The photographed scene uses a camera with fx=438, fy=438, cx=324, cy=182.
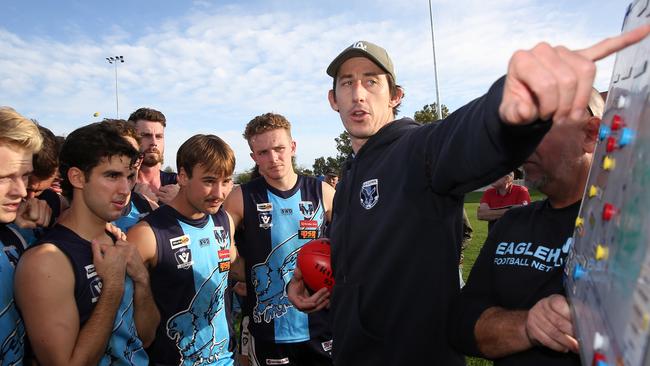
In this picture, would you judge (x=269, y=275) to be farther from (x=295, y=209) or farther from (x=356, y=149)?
(x=356, y=149)

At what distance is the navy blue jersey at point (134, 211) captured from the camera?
12.1 ft

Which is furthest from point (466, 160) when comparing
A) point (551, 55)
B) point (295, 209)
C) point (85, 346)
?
point (295, 209)

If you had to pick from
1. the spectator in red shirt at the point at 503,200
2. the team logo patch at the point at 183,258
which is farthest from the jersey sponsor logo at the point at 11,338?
the spectator in red shirt at the point at 503,200

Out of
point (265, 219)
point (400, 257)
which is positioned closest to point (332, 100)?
point (400, 257)

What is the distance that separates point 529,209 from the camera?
2.12m

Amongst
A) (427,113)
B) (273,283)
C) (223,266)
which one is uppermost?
(427,113)

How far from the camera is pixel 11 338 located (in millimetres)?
2256

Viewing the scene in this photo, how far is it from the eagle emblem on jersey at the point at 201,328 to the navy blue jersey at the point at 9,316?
0.96 metres

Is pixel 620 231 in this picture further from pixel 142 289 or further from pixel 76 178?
pixel 76 178

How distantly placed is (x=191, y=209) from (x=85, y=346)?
135cm

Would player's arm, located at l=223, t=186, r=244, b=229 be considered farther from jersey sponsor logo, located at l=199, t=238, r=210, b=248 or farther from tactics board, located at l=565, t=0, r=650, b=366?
tactics board, located at l=565, t=0, r=650, b=366

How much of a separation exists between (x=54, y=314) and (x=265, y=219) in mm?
2212

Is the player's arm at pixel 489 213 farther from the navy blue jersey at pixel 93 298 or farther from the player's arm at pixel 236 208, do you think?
the navy blue jersey at pixel 93 298

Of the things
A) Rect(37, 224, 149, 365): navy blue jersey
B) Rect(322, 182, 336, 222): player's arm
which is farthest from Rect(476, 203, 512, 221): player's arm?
Rect(37, 224, 149, 365): navy blue jersey
